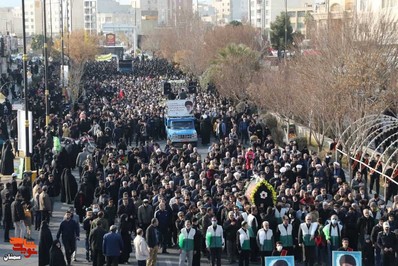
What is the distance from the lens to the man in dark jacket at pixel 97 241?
17000 mm

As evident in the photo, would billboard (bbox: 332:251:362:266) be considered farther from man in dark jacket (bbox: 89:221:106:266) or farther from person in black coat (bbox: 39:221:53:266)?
person in black coat (bbox: 39:221:53:266)

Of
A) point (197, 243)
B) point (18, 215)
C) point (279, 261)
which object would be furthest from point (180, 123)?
point (279, 261)

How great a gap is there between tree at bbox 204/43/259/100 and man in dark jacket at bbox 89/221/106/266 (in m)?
27.8

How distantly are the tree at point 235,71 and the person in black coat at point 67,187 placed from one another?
2134 cm

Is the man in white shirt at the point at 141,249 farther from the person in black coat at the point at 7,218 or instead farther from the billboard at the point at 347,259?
the person in black coat at the point at 7,218

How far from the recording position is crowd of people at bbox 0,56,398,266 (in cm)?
1728

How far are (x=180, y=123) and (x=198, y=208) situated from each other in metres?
18.1

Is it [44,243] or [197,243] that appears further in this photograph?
[197,243]

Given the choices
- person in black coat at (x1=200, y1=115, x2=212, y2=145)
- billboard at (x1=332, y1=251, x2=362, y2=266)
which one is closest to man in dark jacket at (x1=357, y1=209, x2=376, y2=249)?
billboard at (x1=332, y1=251, x2=362, y2=266)

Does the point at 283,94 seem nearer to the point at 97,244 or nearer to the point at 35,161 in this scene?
the point at 35,161

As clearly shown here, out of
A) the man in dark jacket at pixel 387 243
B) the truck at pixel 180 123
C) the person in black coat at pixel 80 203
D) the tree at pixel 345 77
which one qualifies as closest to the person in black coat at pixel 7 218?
the person in black coat at pixel 80 203

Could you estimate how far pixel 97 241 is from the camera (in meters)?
17.0

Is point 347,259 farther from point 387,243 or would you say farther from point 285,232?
point 285,232

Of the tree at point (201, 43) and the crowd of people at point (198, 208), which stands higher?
the tree at point (201, 43)
